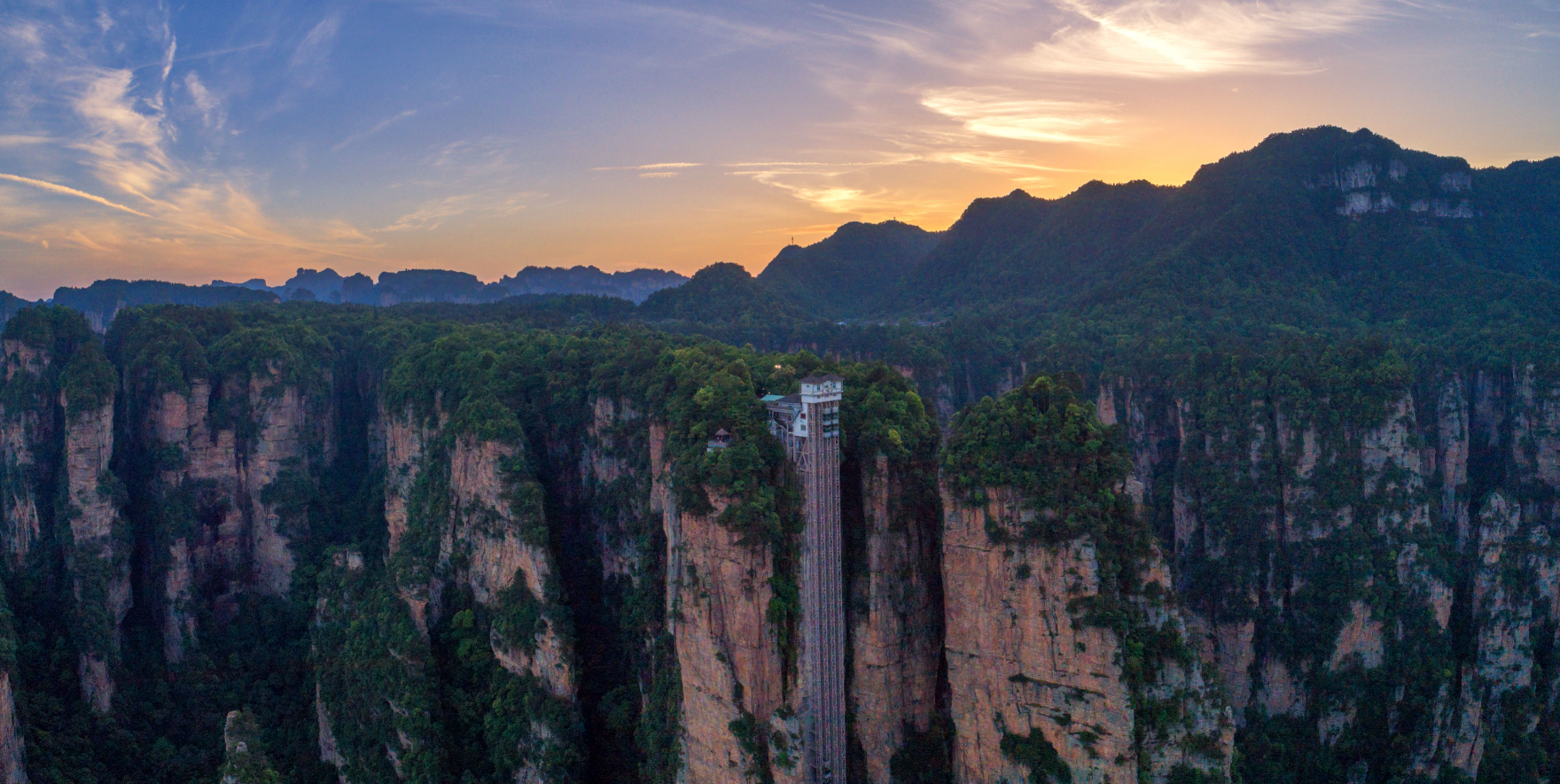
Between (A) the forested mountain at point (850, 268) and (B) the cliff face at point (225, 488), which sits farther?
(A) the forested mountain at point (850, 268)

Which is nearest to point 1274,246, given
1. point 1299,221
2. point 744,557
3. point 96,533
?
point 1299,221

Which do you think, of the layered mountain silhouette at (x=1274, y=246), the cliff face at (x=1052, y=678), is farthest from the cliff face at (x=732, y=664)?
the layered mountain silhouette at (x=1274, y=246)

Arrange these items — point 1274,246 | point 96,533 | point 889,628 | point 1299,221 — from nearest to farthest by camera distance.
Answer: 1. point 889,628
2. point 96,533
3. point 1274,246
4. point 1299,221

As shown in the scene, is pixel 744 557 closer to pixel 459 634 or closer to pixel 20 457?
pixel 459 634

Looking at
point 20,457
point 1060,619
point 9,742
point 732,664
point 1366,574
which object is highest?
point 20,457

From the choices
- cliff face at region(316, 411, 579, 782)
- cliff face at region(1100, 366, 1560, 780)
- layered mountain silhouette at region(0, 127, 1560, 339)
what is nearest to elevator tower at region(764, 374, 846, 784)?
cliff face at region(316, 411, 579, 782)

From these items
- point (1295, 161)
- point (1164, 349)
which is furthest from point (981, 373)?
Answer: point (1295, 161)

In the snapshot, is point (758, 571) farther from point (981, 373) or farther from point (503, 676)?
point (981, 373)

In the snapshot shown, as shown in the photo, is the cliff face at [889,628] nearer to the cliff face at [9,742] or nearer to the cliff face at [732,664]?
the cliff face at [732,664]
